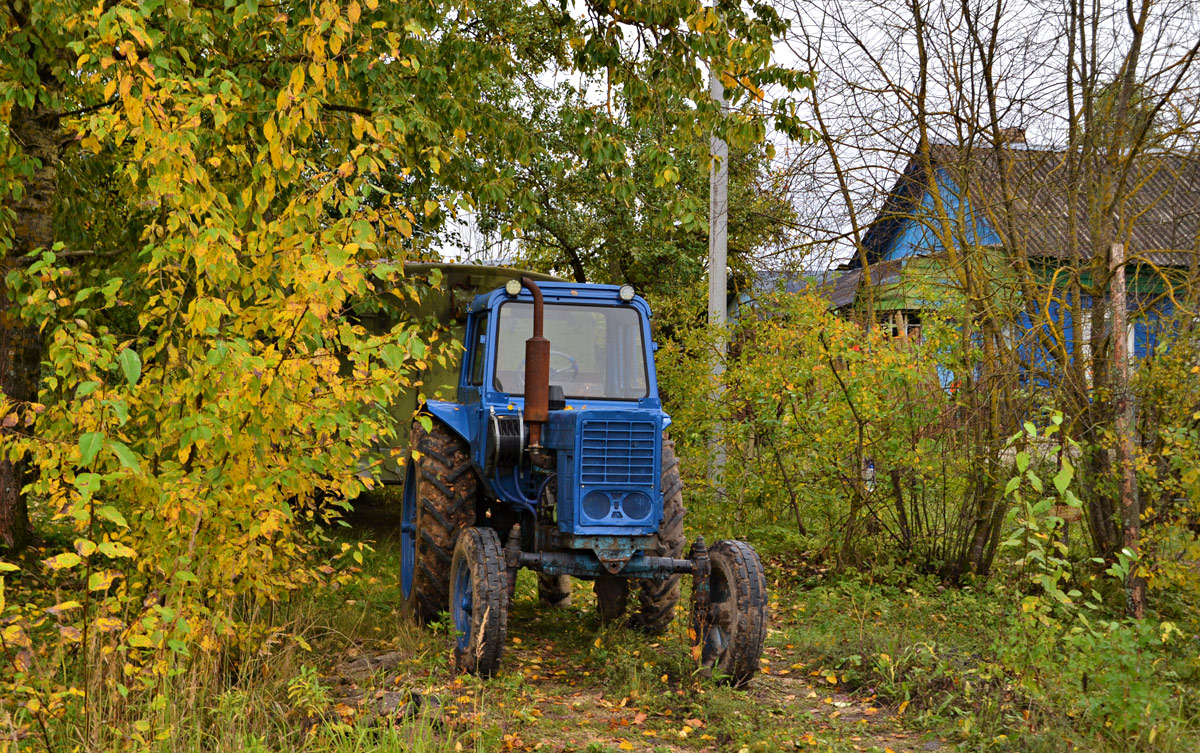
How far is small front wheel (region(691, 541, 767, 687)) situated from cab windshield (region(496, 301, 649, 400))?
137 cm

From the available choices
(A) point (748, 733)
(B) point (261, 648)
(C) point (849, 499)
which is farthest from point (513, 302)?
(C) point (849, 499)

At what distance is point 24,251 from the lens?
709cm

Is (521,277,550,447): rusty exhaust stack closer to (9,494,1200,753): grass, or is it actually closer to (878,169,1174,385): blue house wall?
(9,494,1200,753): grass

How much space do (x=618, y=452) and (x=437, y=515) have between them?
1.32 m

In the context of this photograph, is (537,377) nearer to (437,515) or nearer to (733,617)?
(437,515)

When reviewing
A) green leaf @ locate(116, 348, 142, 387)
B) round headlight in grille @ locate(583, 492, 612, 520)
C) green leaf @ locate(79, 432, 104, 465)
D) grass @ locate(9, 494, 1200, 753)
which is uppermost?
green leaf @ locate(116, 348, 142, 387)

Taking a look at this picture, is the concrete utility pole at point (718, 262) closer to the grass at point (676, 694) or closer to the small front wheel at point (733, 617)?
the grass at point (676, 694)

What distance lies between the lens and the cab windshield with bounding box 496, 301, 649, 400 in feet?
21.1

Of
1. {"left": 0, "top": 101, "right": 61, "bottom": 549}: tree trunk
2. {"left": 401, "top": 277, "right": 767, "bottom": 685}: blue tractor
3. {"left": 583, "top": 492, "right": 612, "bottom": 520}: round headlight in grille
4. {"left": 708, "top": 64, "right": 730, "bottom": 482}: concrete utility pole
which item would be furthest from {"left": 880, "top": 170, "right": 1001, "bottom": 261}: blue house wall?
{"left": 0, "top": 101, "right": 61, "bottom": 549}: tree trunk

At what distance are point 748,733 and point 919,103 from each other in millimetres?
4723

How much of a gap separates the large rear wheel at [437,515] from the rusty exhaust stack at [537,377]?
2.42ft

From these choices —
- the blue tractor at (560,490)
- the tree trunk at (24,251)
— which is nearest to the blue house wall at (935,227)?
the blue tractor at (560,490)

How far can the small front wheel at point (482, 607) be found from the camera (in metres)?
5.16

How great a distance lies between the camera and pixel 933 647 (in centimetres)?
603
